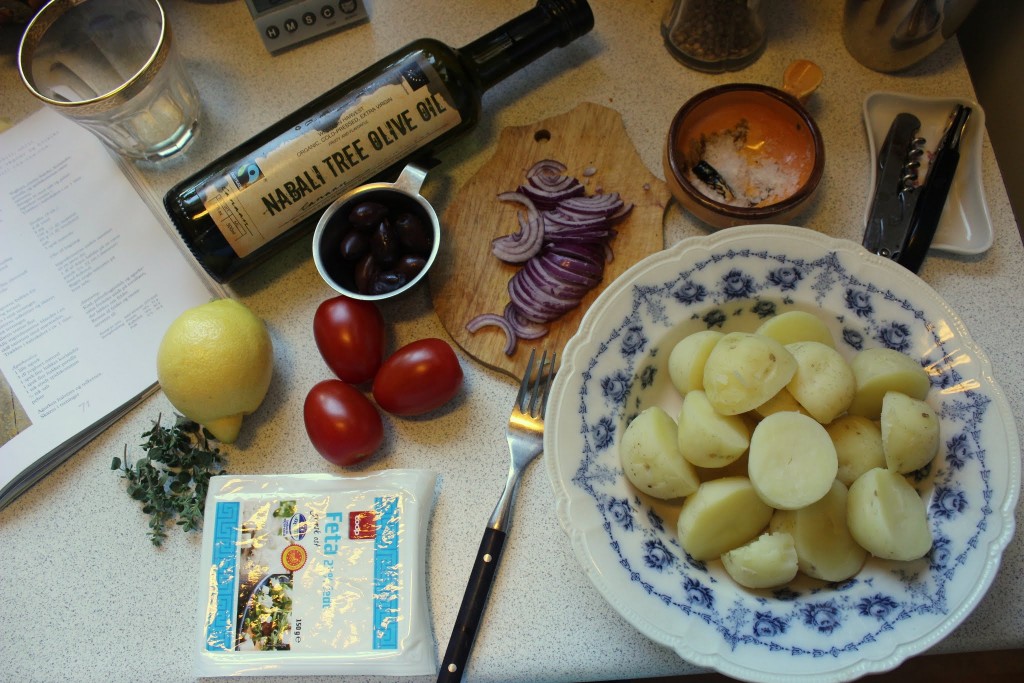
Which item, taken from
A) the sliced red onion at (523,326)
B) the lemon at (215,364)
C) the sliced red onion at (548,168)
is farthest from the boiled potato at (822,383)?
the lemon at (215,364)

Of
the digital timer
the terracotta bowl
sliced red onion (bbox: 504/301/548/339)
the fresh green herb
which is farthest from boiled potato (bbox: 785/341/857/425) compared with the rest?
the digital timer

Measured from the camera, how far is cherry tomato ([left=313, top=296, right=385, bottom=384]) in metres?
1.00

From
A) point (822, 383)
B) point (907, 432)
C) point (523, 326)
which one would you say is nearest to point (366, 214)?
point (523, 326)

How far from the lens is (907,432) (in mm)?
801

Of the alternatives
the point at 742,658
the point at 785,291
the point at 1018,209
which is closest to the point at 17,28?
the point at 785,291

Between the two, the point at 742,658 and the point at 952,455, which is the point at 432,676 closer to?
the point at 742,658

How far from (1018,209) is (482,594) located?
44.0 inches

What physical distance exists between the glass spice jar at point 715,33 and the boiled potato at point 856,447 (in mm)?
661

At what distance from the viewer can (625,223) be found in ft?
3.60

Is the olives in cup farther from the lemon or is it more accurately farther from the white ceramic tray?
the white ceramic tray

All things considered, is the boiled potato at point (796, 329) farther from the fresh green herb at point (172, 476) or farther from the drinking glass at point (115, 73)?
the drinking glass at point (115, 73)

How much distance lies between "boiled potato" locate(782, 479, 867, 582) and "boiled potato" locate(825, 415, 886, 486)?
3 cm

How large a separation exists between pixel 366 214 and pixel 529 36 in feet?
1.25

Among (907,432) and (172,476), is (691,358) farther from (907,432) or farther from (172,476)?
(172,476)
